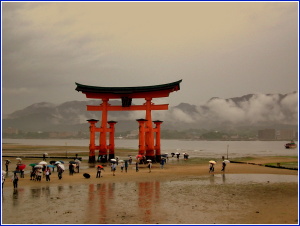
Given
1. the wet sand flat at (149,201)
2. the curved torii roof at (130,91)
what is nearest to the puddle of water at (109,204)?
the wet sand flat at (149,201)

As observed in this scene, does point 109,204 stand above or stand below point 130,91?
below

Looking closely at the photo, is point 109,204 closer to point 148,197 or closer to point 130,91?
point 148,197

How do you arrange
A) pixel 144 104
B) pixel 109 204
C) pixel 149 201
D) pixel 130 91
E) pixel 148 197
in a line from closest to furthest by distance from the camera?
pixel 109 204 < pixel 149 201 < pixel 148 197 < pixel 130 91 < pixel 144 104

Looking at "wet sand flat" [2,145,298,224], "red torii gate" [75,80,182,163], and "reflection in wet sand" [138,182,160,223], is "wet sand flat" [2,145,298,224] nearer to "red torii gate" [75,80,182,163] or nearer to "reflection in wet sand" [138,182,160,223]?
"reflection in wet sand" [138,182,160,223]

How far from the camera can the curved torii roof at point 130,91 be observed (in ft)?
132

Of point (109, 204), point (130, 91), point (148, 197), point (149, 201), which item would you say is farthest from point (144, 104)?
point (109, 204)

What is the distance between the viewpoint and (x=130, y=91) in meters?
41.7

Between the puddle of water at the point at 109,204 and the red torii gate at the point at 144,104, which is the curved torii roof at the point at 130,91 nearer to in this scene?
the red torii gate at the point at 144,104

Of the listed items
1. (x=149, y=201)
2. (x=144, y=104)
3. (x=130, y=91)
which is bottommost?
(x=149, y=201)

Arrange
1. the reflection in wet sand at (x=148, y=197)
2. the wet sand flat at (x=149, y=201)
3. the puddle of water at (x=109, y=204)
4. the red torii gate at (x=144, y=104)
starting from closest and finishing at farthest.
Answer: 1. the puddle of water at (x=109, y=204)
2. the wet sand flat at (x=149, y=201)
3. the reflection in wet sand at (x=148, y=197)
4. the red torii gate at (x=144, y=104)

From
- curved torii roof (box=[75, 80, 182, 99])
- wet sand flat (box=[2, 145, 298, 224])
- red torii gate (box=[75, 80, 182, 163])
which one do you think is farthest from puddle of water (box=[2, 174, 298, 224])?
curved torii roof (box=[75, 80, 182, 99])

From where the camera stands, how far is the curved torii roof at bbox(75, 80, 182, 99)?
40.2 m

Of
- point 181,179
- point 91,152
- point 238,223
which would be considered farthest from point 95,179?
point 91,152

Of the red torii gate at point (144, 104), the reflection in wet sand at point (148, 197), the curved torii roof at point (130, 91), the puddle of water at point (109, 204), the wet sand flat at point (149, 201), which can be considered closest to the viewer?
the puddle of water at point (109, 204)
